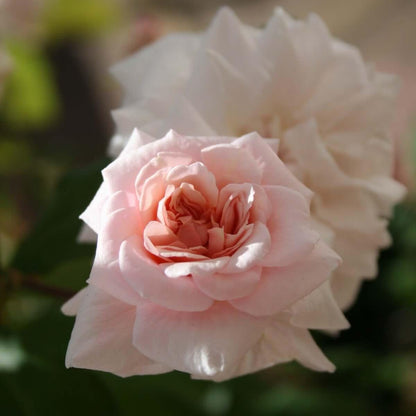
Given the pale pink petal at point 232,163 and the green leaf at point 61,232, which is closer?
the pale pink petal at point 232,163

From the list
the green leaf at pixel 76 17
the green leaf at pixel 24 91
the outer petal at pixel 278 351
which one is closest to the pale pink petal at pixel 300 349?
the outer petal at pixel 278 351

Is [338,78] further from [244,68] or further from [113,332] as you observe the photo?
[113,332]

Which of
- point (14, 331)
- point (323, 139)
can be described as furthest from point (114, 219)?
point (14, 331)

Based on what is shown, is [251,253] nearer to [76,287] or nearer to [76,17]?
[76,287]

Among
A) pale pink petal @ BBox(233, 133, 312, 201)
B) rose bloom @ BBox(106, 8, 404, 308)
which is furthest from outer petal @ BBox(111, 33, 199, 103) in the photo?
pale pink petal @ BBox(233, 133, 312, 201)

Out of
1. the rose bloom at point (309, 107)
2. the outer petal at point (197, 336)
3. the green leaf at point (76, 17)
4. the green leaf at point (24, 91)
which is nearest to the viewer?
the outer petal at point (197, 336)

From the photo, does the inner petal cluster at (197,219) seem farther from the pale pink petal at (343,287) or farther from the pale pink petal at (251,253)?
the pale pink petal at (343,287)

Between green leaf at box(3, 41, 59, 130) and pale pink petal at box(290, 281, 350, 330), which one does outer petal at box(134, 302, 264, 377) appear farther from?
green leaf at box(3, 41, 59, 130)
